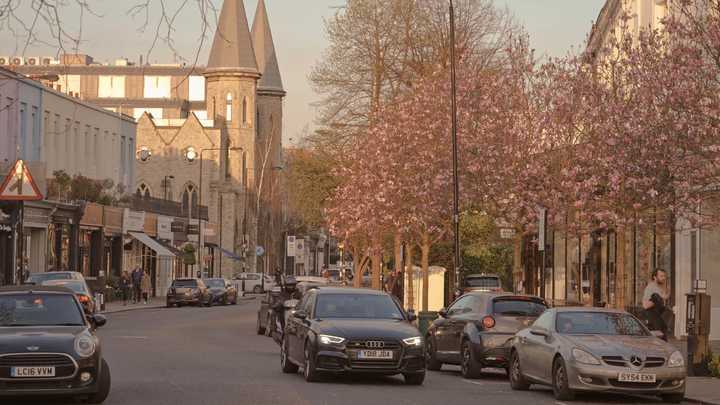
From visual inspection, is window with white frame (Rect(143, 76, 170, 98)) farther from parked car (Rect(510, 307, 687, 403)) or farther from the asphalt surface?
parked car (Rect(510, 307, 687, 403))

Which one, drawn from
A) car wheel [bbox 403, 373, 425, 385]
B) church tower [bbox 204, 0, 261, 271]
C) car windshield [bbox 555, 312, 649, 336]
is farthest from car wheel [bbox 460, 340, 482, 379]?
church tower [bbox 204, 0, 261, 271]

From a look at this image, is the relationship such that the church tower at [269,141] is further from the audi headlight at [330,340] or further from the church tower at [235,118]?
the audi headlight at [330,340]

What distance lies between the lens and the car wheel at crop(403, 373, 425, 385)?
70.2 feet

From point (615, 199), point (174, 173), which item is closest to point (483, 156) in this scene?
point (615, 199)

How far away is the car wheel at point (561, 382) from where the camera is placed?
19.5 meters

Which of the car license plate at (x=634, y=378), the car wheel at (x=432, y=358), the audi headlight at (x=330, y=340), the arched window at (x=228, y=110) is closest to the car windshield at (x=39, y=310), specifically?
the audi headlight at (x=330, y=340)

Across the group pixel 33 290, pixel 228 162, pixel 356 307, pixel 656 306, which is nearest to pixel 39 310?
pixel 33 290

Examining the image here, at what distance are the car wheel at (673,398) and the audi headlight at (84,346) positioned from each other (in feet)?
25.8

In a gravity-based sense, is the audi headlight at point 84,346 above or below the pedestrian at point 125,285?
above

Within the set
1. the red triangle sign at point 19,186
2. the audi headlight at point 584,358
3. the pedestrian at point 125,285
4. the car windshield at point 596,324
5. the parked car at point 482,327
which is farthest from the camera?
the pedestrian at point 125,285

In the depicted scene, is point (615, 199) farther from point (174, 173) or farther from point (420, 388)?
point (174, 173)

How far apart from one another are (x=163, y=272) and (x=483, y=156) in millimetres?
55967

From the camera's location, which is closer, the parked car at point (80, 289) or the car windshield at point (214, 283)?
the parked car at point (80, 289)

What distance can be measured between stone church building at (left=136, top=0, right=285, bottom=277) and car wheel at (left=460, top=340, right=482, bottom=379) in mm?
89529
